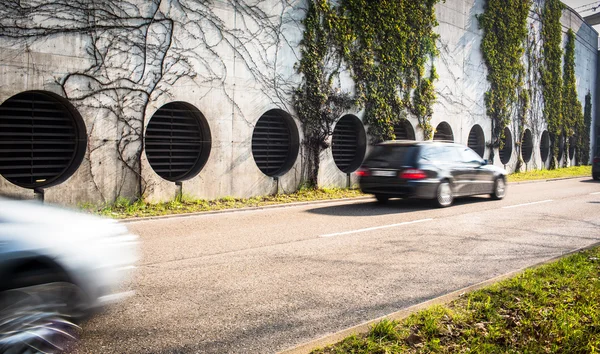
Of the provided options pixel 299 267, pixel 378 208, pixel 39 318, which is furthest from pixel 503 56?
pixel 39 318

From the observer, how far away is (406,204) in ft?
43.2

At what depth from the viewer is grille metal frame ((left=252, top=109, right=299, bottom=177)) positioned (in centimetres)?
1508

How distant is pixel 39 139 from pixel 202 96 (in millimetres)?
3944

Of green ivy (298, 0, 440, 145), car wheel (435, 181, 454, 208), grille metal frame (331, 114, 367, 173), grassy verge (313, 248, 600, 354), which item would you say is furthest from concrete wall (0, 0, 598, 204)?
grassy verge (313, 248, 600, 354)

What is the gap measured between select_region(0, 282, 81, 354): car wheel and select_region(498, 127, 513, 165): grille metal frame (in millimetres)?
26805

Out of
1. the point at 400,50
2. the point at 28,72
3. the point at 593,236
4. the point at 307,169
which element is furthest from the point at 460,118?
the point at 28,72

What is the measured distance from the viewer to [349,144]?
58.8 feet

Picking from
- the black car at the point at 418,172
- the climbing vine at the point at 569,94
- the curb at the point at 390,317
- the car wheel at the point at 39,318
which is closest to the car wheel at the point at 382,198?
the black car at the point at 418,172

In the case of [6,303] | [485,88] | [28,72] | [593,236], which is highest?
[485,88]

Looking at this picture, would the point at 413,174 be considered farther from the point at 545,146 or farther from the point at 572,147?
the point at 572,147

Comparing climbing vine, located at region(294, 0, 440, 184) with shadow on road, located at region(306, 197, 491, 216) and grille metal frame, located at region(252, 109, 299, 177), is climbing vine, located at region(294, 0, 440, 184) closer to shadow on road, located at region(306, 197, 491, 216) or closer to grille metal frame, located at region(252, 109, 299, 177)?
grille metal frame, located at region(252, 109, 299, 177)

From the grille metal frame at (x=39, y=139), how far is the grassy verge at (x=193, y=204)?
3.52 ft

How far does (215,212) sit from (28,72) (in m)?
4.71

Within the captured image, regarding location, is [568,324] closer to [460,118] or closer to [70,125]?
[70,125]
